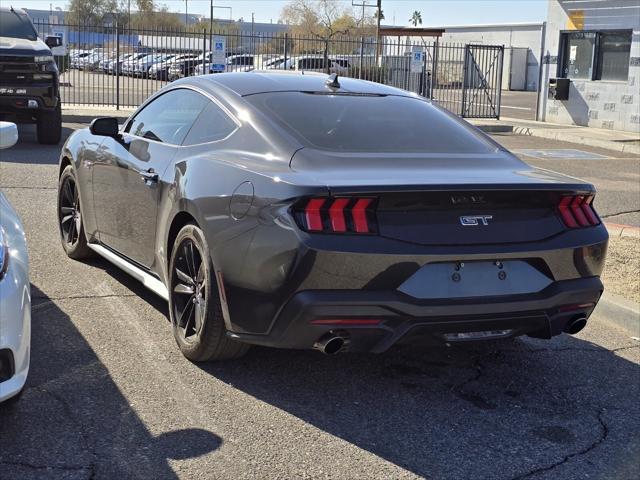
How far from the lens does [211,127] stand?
4832mm

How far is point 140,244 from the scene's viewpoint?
5.24m

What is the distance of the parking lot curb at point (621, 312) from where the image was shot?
5.72 metres

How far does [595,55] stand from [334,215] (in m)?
20.0

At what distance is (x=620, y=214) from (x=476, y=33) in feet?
160

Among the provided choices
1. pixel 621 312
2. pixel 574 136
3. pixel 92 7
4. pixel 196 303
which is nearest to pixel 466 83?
pixel 574 136

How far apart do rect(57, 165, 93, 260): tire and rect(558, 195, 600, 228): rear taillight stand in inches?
140

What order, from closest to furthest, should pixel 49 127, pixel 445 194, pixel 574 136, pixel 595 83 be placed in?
pixel 445 194, pixel 49 127, pixel 574 136, pixel 595 83

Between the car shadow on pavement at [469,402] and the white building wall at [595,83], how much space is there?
56.8 ft

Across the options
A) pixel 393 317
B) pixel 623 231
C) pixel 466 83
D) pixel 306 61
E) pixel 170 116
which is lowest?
pixel 623 231

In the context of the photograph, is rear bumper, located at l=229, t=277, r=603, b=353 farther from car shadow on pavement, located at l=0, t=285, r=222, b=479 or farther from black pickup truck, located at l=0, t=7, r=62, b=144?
black pickup truck, located at l=0, t=7, r=62, b=144

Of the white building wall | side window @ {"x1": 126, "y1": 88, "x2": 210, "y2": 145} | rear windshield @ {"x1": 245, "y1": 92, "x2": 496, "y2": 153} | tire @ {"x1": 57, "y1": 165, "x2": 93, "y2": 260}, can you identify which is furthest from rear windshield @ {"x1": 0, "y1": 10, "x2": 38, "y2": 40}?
the white building wall

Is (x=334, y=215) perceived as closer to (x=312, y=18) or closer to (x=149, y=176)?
(x=149, y=176)

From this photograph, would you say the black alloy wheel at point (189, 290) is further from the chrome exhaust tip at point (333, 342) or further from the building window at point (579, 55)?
the building window at point (579, 55)

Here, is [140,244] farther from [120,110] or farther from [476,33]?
[476,33]
